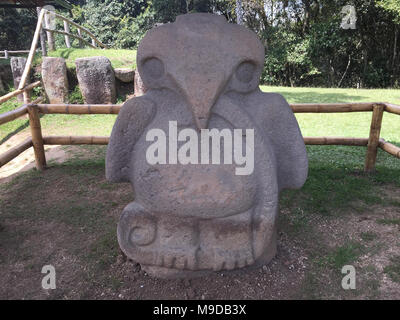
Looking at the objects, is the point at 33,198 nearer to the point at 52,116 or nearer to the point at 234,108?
the point at 234,108

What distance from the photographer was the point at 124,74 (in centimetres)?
740

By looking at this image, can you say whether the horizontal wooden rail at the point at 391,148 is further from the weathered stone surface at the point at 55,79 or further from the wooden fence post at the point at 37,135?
the weathered stone surface at the point at 55,79

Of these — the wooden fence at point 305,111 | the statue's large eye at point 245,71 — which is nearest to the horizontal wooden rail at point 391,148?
the wooden fence at point 305,111

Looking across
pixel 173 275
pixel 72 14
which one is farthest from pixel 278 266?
pixel 72 14

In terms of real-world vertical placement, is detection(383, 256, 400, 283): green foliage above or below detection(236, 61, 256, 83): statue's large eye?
below

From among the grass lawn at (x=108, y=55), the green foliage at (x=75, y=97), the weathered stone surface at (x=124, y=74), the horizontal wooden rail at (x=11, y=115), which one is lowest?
the green foliage at (x=75, y=97)

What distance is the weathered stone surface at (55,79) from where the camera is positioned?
712 cm

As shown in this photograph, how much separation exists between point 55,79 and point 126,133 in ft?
19.4

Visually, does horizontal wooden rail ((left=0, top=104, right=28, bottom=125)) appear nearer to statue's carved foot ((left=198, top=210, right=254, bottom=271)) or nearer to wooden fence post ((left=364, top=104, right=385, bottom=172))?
statue's carved foot ((left=198, top=210, right=254, bottom=271))

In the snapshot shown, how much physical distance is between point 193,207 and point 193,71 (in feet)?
2.46

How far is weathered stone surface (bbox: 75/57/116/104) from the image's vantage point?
23.0 ft

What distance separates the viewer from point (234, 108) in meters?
1.96

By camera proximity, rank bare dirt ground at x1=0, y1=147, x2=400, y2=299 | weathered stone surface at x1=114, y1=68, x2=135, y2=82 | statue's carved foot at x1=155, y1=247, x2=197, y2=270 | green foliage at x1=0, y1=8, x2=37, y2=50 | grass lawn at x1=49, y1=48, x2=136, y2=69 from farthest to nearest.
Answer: green foliage at x1=0, y1=8, x2=37, y2=50
grass lawn at x1=49, y1=48, x2=136, y2=69
weathered stone surface at x1=114, y1=68, x2=135, y2=82
bare dirt ground at x1=0, y1=147, x2=400, y2=299
statue's carved foot at x1=155, y1=247, x2=197, y2=270

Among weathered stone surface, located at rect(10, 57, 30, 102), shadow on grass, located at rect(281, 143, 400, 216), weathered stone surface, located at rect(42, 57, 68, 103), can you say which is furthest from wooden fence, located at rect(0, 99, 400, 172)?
weathered stone surface, located at rect(10, 57, 30, 102)
